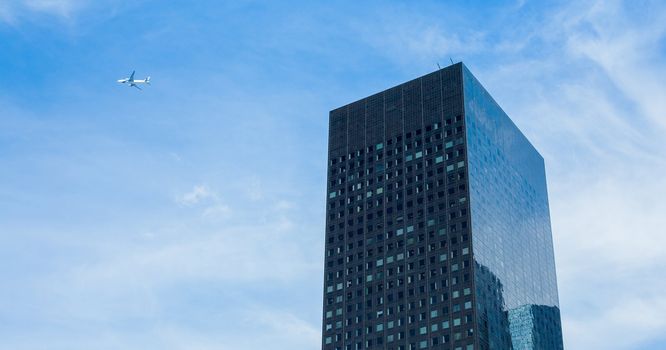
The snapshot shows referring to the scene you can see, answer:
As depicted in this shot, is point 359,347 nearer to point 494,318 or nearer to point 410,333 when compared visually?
point 410,333

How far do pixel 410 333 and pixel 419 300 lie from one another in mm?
7226

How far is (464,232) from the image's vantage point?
199750 mm

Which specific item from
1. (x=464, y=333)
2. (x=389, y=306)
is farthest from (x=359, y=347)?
(x=464, y=333)

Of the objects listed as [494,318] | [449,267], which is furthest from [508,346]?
[449,267]

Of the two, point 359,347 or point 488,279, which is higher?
point 488,279

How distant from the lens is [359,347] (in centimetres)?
19912

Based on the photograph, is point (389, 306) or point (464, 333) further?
point (389, 306)

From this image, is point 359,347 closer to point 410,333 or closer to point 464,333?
point 410,333

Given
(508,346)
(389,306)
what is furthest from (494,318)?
(389,306)

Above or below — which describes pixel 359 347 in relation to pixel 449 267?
below

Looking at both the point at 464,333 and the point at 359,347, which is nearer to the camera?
the point at 464,333

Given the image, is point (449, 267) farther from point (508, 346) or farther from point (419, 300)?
point (508, 346)

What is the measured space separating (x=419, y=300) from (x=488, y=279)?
50.8ft

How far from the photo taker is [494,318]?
195875 millimetres
